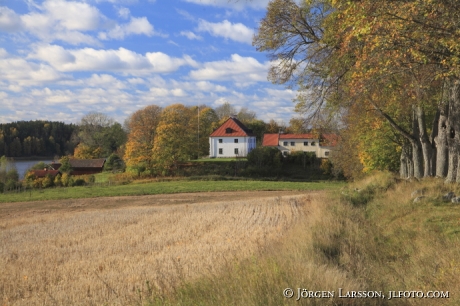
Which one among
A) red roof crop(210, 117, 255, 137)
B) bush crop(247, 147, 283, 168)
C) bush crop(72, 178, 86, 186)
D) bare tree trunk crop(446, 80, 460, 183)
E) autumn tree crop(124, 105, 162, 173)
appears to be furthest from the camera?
red roof crop(210, 117, 255, 137)

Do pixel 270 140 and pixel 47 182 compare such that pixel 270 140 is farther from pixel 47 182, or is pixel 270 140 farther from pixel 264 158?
pixel 47 182

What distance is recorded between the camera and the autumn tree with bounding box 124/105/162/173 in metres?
59.9

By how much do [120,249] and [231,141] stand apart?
71.1m

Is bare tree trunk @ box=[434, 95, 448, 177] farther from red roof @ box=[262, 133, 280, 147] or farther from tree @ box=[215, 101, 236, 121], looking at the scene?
tree @ box=[215, 101, 236, 121]

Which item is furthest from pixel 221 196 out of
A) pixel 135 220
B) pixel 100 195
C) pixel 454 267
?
pixel 454 267

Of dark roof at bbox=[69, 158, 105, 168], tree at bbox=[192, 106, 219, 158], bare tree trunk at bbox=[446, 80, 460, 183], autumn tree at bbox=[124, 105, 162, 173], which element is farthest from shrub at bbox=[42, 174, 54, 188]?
bare tree trunk at bbox=[446, 80, 460, 183]

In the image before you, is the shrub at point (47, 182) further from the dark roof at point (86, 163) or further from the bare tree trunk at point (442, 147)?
the bare tree trunk at point (442, 147)

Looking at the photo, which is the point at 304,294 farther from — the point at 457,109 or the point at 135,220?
the point at 135,220

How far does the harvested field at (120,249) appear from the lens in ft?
28.0

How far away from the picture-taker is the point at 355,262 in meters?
8.11

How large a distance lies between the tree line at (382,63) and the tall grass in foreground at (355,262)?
12.6ft

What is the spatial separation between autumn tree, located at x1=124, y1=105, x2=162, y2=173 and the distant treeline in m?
52.3

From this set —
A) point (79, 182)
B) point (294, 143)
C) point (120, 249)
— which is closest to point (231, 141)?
point (294, 143)

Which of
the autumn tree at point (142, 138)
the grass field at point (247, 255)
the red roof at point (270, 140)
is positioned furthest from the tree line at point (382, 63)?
the red roof at point (270, 140)
